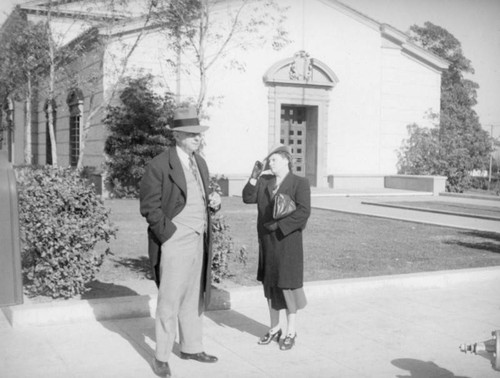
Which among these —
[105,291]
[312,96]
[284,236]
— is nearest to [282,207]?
[284,236]

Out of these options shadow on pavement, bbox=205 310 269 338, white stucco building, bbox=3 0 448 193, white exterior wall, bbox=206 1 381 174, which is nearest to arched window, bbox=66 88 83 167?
white stucco building, bbox=3 0 448 193

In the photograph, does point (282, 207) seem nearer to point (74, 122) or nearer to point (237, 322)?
point (237, 322)

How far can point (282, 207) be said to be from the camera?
4.96 meters

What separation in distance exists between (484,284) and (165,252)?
15.9 ft

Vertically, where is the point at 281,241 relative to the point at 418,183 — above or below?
above

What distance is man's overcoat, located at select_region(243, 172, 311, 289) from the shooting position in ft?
16.4

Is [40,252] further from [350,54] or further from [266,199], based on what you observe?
[350,54]

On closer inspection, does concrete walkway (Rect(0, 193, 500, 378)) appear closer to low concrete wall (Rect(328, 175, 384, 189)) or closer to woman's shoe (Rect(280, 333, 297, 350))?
woman's shoe (Rect(280, 333, 297, 350))

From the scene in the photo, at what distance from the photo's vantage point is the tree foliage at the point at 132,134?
1909cm

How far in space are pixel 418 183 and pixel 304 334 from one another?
19.3 m

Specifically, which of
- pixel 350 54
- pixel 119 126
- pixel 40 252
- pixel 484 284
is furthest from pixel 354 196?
pixel 40 252

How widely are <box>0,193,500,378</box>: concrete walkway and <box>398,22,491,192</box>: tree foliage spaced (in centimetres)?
1858

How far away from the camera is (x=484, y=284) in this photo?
7652 mm

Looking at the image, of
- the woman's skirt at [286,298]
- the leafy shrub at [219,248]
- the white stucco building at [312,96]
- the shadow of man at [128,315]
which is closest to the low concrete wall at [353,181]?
the white stucco building at [312,96]
